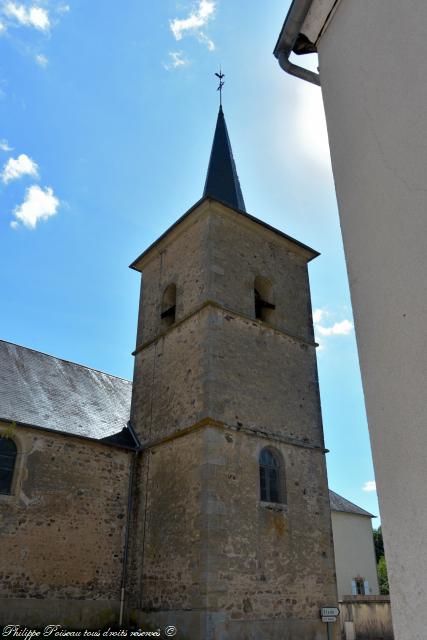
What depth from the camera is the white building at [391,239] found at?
2.12 meters

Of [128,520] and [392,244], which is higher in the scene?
[392,244]

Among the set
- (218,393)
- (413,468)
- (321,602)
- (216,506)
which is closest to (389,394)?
(413,468)

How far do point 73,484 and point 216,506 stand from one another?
3.31 metres

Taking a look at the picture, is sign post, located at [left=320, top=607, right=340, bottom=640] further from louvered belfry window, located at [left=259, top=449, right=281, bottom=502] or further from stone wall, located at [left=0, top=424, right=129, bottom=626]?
stone wall, located at [left=0, top=424, right=129, bottom=626]

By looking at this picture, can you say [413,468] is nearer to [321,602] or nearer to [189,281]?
[321,602]

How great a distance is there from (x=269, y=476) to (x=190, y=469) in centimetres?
177

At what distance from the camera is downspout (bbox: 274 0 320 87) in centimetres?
378

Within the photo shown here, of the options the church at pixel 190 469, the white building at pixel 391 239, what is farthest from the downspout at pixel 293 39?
the church at pixel 190 469

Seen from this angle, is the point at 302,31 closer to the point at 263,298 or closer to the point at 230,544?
the point at 230,544

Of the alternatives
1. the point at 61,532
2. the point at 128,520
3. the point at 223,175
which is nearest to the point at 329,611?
the point at 128,520

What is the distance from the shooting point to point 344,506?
22219 millimetres

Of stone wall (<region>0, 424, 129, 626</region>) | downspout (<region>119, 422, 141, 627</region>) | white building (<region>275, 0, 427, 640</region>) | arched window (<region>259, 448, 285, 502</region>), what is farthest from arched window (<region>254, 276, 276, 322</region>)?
white building (<region>275, 0, 427, 640</region>)

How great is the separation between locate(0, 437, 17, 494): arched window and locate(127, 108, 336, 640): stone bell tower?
2904 millimetres

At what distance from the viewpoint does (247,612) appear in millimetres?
9195
